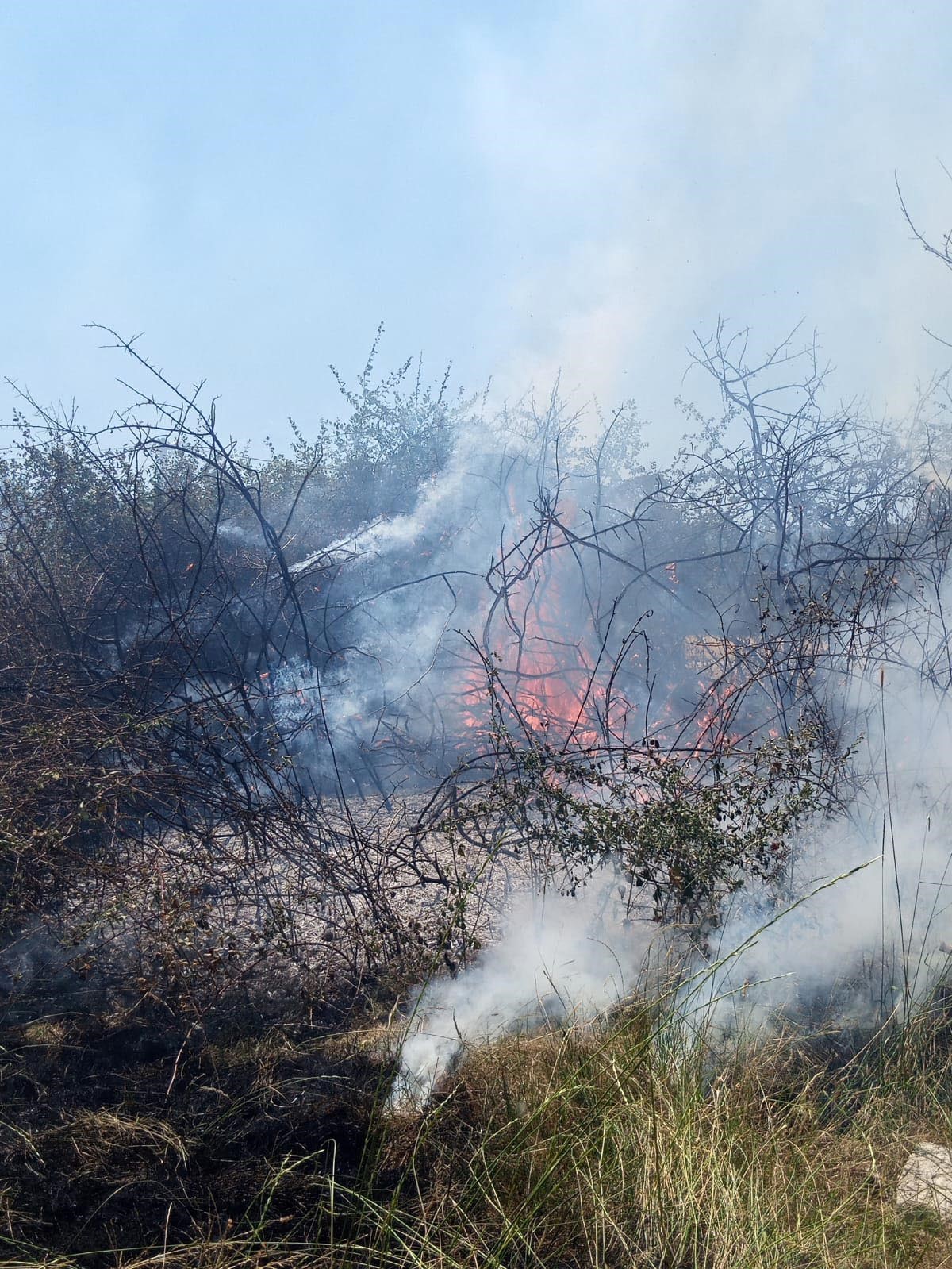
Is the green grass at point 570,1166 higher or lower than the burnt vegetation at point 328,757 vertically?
lower

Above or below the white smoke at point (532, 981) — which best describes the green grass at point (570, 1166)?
below

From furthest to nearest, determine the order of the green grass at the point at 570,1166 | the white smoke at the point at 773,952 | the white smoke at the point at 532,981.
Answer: the white smoke at the point at 773,952
the white smoke at the point at 532,981
the green grass at the point at 570,1166

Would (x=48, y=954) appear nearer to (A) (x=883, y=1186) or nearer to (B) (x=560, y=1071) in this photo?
(B) (x=560, y=1071)

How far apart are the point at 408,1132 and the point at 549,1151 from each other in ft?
2.36

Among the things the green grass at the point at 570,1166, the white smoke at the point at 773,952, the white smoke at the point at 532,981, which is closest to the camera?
the green grass at the point at 570,1166

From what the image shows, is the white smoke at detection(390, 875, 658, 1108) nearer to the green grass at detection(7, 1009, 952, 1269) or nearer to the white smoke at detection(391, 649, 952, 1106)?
the white smoke at detection(391, 649, 952, 1106)

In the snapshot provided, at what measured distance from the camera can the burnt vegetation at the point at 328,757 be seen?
11.3ft

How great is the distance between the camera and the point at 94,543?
7578 mm

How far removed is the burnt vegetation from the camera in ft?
11.3

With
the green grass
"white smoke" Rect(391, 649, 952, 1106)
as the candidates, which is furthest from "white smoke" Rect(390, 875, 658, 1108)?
the green grass

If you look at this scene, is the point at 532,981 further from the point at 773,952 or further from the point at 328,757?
the point at 328,757

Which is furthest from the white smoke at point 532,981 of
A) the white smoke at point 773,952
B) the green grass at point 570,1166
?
the green grass at point 570,1166

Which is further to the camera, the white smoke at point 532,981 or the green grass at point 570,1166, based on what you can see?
the white smoke at point 532,981

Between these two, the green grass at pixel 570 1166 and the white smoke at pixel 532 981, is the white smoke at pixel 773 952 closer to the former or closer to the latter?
the white smoke at pixel 532 981
